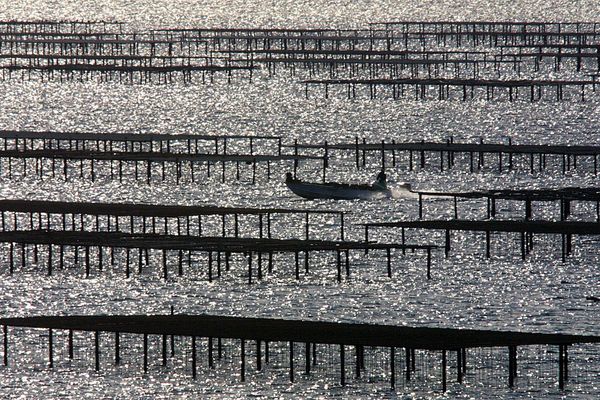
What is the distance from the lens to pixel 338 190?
108 meters

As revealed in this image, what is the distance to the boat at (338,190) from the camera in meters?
108

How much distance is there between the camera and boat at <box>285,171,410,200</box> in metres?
108

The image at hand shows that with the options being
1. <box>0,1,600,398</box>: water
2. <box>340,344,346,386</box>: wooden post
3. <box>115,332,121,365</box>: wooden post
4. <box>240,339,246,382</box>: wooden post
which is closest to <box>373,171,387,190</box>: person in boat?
<box>0,1,600,398</box>: water

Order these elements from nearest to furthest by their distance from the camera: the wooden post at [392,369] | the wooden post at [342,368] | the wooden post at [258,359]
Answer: the wooden post at [392,369] < the wooden post at [342,368] < the wooden post at [258,359]

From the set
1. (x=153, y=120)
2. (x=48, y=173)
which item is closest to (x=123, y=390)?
(x=48, y=173)

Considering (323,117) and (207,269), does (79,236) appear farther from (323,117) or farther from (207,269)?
(323,117)

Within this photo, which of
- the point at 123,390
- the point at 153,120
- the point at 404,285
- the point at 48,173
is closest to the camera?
the point at 123,390

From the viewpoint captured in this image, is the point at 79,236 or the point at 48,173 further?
the point at 48,173

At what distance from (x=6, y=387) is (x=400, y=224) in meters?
30.8

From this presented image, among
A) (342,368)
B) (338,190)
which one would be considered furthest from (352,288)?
(338,190)

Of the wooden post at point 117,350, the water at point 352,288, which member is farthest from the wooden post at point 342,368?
the wooden post at point 117,350

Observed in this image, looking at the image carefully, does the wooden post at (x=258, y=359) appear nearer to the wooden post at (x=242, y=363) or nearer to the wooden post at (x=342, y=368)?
the wooden post at (x=242, y=363)

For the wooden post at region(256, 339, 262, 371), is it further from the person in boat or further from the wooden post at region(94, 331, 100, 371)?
the person in boat

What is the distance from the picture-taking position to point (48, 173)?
12538 centimetres
